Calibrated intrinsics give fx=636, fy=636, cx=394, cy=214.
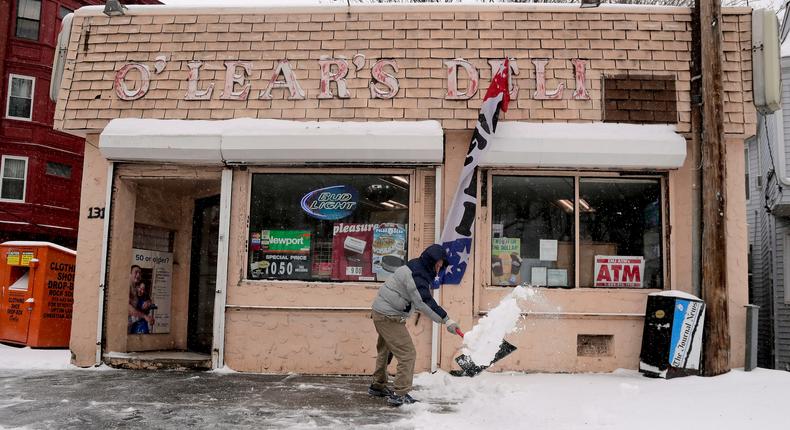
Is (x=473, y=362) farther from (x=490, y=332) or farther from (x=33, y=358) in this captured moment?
(x=33, y=358)

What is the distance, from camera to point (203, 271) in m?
10.5

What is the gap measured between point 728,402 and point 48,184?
23.5 metres

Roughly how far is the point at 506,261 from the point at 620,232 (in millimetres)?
1636

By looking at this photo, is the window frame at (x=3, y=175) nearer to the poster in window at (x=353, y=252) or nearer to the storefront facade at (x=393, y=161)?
the storefront facade at (x=393, y=161)

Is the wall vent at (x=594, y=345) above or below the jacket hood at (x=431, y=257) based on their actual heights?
below

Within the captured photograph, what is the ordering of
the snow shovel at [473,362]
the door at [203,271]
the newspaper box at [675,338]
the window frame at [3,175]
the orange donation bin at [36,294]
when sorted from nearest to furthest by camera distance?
the snow shovel at [473,362]
the newspaper box at [675,338]
the orange donation bin at [36,294]
the door at [203,271]
the window frame at [3,175]

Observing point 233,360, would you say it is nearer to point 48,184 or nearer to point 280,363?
point 280,363

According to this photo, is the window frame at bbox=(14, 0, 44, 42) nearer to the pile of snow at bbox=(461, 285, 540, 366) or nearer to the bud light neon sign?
the bud light neon sign

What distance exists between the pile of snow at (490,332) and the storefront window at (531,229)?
70 cm

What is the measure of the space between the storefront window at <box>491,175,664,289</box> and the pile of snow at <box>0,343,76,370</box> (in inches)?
242

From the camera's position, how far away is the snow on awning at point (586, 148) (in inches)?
324

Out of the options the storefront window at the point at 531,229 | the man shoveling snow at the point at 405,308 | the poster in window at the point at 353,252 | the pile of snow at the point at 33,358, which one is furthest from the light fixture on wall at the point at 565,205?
the pile of snow at the point at 33,358

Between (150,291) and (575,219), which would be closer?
(575,219)

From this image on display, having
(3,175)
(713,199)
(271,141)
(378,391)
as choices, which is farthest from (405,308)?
(3,175)
